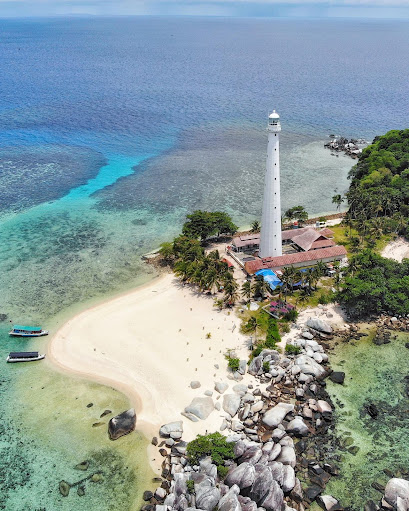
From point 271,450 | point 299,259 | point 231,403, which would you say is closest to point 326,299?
point 299,259

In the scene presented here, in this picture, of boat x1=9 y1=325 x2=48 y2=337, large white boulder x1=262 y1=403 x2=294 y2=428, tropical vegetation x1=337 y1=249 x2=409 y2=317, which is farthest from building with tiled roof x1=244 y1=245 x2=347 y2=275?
boat x1=9 y1=325 x2=48 y2=337

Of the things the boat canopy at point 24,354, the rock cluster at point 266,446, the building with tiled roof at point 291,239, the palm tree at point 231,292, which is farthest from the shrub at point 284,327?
the boat canopy at point 24,354

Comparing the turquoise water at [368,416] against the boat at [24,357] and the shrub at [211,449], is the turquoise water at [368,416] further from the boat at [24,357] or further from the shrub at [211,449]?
the boat at [24,357]

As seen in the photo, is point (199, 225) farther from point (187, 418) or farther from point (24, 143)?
point (24, 143)

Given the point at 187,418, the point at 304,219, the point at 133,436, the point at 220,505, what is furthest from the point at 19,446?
A: the point at 304,219

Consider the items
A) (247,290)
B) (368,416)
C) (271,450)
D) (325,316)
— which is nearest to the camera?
(271,450)

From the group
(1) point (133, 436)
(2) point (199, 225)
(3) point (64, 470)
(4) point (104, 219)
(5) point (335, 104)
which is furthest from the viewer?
(5) point (335, 104)

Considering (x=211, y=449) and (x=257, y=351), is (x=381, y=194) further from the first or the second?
(x=211, y=449)

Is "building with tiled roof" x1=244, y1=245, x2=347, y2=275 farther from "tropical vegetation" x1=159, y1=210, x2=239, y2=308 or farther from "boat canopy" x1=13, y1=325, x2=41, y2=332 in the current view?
"boat canopy" x1=13, y1=325, x2=41, y2=332
